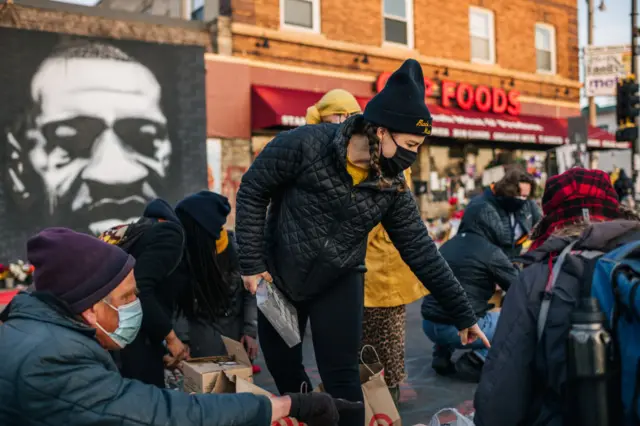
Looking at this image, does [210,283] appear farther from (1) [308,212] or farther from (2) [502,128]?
(2) [502,128]

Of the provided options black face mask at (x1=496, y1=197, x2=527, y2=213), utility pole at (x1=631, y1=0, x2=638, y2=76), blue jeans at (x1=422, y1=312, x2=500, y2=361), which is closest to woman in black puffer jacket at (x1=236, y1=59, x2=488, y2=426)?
blue jeans at (x1=422, y1=312, x2=500, y2=361)

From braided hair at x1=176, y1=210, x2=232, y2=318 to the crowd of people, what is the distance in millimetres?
14

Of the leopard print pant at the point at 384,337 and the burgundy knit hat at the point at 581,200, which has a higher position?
the burgundy knit hat at the point at 581,200

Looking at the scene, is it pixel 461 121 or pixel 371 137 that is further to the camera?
pixel 461 121

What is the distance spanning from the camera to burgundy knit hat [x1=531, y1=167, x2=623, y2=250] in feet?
8.37

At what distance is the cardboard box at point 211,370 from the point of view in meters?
3.44

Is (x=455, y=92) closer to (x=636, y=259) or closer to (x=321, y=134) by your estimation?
(x=321, y=134)

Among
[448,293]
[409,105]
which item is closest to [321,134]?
[409,105]

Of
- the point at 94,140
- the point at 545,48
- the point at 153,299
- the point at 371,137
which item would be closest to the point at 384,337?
the point at 153,299

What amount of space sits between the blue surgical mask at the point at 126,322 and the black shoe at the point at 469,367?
12.8ft

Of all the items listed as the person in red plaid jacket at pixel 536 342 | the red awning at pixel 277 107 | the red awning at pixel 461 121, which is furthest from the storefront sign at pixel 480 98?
the person in red plaid jacket at pixel 536 342

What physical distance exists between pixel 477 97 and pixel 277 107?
6140 mm

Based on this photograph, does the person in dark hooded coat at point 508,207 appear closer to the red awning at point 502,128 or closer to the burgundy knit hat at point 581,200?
the burgundy knit hat at point 581,200

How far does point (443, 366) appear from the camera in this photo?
6.00m
